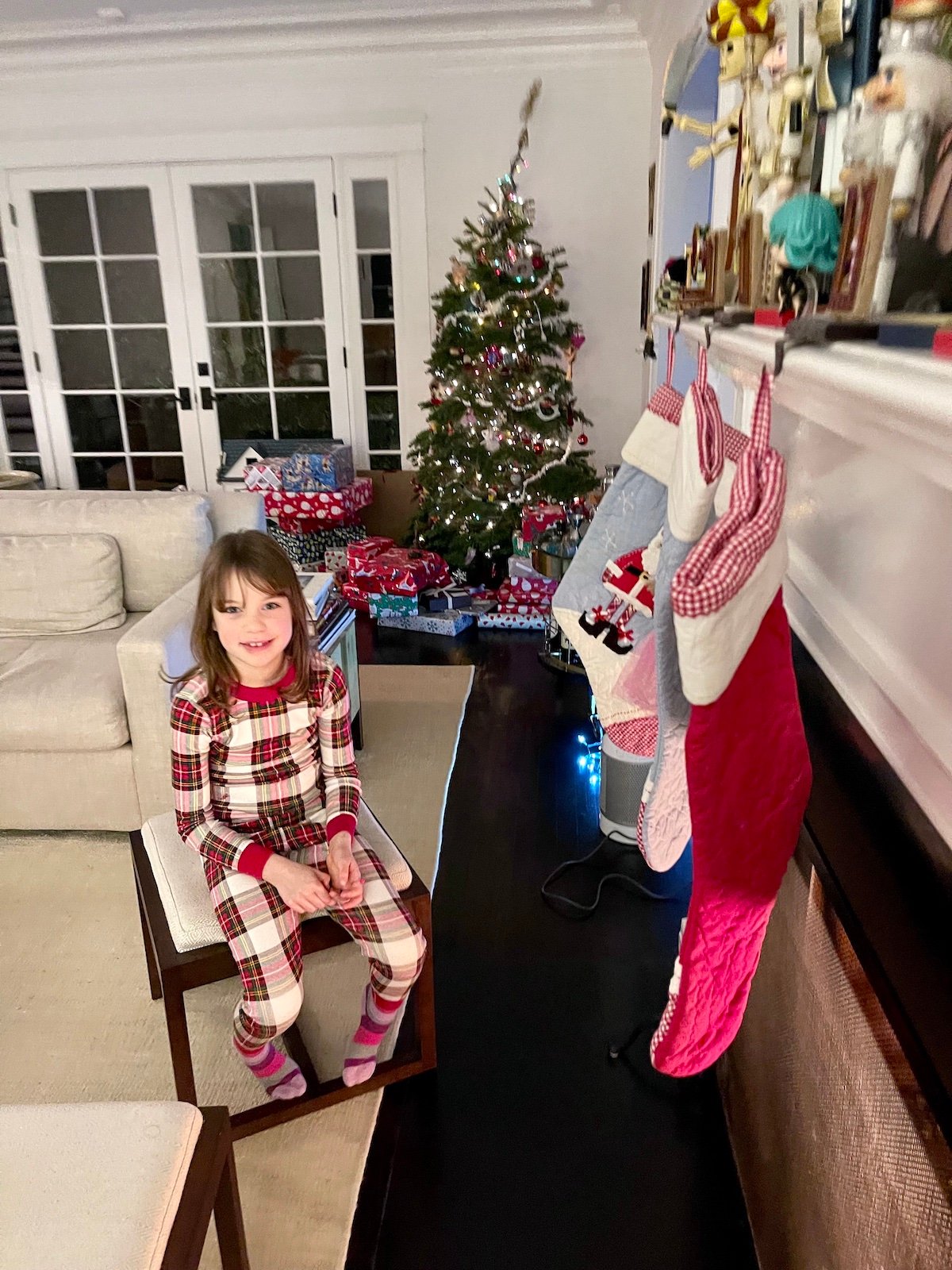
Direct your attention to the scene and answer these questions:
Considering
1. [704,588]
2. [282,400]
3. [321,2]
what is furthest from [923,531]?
[282,400]

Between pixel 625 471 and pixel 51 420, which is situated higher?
pixel 625 471

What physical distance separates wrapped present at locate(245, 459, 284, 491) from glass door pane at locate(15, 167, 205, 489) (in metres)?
0.70

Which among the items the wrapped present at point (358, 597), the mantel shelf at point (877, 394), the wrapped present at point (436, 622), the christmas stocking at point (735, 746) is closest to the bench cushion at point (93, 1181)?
the christmas stocking at point (735, 746)

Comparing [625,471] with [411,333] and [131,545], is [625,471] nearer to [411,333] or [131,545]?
[131,545]

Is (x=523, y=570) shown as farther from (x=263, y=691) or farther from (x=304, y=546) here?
(x=263, y=691)

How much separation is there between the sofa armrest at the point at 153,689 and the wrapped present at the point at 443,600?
172cm

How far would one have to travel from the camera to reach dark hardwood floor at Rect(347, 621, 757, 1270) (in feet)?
4.27

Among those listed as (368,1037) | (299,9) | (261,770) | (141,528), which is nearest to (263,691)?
(261,770)

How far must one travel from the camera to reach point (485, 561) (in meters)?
4.31

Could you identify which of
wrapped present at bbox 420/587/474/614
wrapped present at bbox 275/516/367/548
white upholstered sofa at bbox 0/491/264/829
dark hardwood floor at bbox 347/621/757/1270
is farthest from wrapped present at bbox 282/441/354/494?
dark hardwood floor at bbox 347/621/757/1270

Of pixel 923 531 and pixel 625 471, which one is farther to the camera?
pixel 625 471

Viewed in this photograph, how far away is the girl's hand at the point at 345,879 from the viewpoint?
1392mm

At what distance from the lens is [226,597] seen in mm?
1397

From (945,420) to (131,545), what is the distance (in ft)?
8.05
